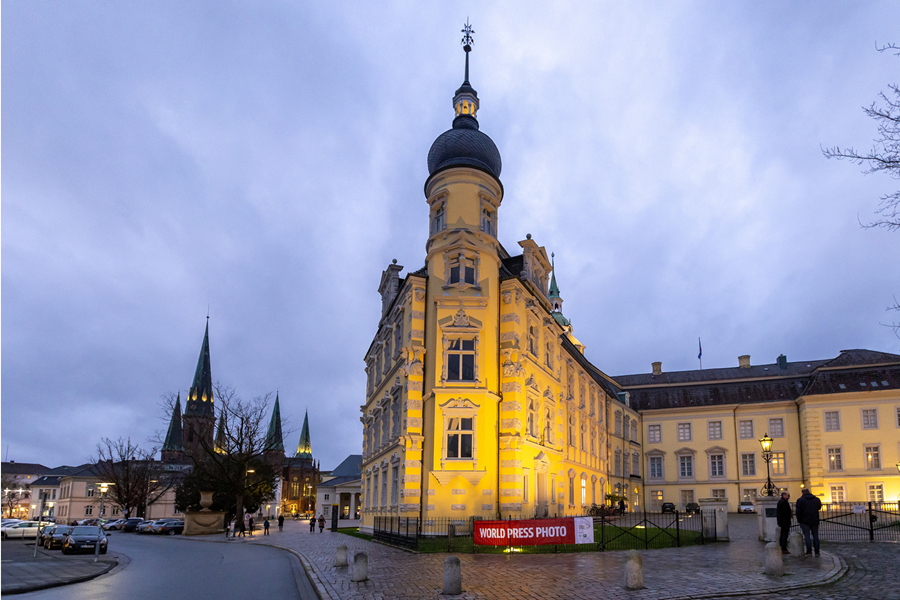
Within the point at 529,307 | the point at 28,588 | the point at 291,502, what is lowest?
the point at 291,502

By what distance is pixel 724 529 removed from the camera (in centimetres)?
2469

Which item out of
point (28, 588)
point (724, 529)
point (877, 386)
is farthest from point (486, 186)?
point (877, 386)

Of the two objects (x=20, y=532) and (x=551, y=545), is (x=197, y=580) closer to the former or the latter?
(x=551, y=545)

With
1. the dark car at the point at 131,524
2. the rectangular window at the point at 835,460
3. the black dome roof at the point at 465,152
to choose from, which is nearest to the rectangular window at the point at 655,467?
the rectangular window at the point at 835,460

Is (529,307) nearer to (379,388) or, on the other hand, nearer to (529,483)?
(529,483)

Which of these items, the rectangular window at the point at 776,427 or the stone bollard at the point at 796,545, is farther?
the rectangular window at the point at 776,427

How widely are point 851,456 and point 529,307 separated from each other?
3635 centimetres

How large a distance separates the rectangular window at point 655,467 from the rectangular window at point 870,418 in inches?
715

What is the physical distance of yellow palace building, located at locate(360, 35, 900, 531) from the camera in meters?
28.8

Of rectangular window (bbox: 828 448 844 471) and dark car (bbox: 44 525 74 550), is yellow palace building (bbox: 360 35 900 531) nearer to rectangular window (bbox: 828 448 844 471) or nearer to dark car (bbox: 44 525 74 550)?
rectangular window (bbox: 828 448 844 471)

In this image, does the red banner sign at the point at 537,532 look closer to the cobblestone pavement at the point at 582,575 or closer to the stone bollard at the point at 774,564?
the cobblestone pavement at the point at 582,575

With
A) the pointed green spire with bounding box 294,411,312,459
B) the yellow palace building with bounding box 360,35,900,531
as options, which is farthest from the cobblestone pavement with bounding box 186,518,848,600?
the pointed green spire with bounding box 294,411,312,459

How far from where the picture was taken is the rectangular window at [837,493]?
5276 centimetres

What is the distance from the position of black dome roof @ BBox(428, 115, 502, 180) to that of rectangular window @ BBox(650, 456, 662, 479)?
4158 centimetres
